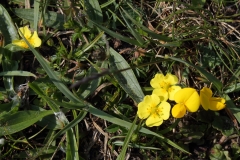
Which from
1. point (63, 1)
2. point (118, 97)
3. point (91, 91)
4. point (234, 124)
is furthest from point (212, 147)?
point (63, 1)

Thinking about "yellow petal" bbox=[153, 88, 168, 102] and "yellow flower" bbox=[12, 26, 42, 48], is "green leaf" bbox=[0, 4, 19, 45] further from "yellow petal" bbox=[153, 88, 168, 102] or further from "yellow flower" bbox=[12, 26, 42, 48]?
"yellow petal" bbox=[153, 88, 168, 102]

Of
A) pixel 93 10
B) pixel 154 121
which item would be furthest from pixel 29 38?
pixel 154 121

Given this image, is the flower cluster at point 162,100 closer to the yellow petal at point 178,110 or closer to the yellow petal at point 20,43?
the yellow petal at point 178,110

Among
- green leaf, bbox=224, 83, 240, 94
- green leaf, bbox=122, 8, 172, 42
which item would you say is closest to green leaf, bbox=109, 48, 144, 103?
green leaf, bbox=122, 8, 172, 42

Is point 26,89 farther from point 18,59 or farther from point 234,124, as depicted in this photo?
point 234,124

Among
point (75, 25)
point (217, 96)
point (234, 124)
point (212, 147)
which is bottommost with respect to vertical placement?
point (212, 147)

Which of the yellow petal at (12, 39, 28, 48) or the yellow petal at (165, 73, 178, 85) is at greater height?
the yellow petal at (12, 39, 28, 48)

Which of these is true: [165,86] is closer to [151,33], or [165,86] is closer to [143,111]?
[143,111]

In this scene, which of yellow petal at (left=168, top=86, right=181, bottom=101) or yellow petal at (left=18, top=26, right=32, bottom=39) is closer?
yellow petal at (left=168, top=86, right=181, bottom=101)
